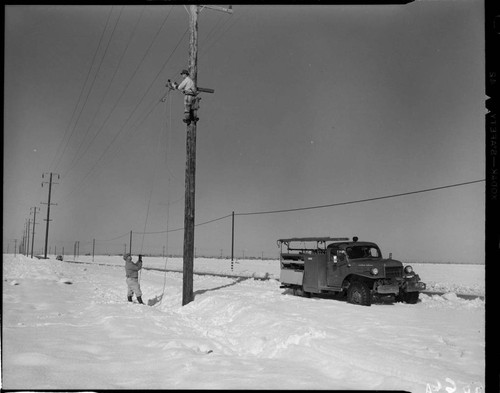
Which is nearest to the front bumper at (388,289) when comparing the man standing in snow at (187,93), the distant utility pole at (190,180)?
the distant utility pole at (190,180)

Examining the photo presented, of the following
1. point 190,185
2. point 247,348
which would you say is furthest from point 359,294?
point 190,185

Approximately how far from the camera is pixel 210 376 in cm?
529

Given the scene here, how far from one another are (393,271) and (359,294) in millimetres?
1344

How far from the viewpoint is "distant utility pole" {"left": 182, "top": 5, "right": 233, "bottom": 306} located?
1382 centimetres

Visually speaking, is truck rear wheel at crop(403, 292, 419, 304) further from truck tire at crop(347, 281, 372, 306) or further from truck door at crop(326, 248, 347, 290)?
truck door at crop(326, 248, 347, 290)

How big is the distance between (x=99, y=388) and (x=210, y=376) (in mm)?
1337

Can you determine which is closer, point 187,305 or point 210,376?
point 210,376

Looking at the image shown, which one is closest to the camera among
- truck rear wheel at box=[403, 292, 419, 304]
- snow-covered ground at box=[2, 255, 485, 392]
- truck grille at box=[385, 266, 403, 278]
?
snow-covered ground at box=[2, 255, 485, 392]

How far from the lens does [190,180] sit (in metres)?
14.2

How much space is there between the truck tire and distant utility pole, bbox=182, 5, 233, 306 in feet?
17.1

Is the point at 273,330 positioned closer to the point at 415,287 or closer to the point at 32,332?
the point at 32,332

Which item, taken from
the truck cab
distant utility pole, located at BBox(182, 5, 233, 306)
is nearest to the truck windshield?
the truck cab
